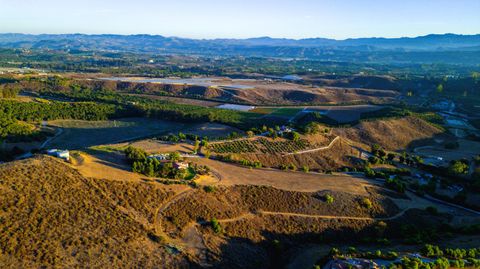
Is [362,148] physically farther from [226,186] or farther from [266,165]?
[226,186]

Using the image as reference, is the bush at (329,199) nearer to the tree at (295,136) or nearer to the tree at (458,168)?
the tree at (295,136)

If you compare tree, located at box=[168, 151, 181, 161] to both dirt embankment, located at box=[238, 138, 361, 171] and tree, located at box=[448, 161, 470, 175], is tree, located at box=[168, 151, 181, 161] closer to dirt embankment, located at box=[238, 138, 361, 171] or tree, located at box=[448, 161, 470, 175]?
dirt embankment, located at box=[238, 138, 361, 171]

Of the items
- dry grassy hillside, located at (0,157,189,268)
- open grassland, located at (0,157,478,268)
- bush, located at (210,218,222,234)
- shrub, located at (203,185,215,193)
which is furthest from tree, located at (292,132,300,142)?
dry grassy hillside, located at (0,157,189,268)

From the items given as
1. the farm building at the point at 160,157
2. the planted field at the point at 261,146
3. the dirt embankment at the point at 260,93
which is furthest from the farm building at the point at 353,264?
the dirt embankment at the point at 260,93

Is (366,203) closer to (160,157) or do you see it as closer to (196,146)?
(196,146)

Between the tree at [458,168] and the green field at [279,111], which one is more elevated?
the green field at [279,111]

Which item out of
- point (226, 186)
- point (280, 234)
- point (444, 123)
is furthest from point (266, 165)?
point (444, 123)

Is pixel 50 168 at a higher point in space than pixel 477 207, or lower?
higher
